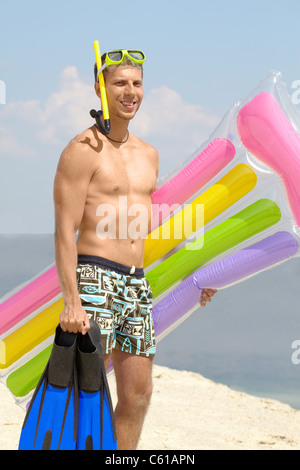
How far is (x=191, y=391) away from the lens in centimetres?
731

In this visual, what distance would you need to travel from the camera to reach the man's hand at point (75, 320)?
3.23m

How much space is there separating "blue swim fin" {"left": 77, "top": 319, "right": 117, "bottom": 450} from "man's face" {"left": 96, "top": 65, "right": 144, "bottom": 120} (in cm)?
104

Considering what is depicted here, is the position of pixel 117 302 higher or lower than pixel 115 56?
lower

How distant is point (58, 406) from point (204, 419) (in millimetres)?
3264

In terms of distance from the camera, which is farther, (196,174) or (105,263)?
(196,174)

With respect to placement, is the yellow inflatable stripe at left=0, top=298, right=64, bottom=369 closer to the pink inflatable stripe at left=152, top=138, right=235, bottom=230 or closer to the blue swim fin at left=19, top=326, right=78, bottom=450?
the blue swim fin at left=19, top=326, right=78, bottom=450

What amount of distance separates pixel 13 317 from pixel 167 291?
2.88 ft

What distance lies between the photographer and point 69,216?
10.9 feet

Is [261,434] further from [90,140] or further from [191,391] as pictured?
[90,140]

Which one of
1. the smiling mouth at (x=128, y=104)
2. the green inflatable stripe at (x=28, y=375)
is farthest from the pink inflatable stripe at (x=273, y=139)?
the green inflatable stripe at (x=28, y=375)

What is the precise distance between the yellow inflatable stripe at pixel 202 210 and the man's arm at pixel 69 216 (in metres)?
0.69

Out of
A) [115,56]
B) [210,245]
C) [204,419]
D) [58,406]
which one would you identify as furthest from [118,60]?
[204,419]

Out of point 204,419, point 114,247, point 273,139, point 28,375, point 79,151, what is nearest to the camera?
point 79,151

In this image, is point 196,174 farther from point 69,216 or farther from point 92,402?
point 92,402
